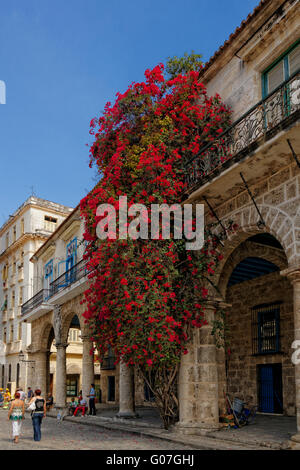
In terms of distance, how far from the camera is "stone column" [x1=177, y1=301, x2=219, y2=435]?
35.7 feet

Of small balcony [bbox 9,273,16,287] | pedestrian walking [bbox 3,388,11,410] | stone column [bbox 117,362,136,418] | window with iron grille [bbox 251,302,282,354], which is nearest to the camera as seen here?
stone column [bbox 117,362,136,418]

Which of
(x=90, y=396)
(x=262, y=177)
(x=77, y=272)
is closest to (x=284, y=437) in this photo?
(x=262, y=177)

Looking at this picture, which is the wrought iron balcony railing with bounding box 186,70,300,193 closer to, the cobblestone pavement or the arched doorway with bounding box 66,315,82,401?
the cobblestone pavement

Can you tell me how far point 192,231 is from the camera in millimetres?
11367

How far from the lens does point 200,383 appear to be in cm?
1112

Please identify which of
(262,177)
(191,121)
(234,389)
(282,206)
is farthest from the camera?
(234,389)

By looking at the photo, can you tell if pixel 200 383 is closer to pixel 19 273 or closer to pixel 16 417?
pixel 16 417

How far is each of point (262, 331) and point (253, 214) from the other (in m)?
6.42

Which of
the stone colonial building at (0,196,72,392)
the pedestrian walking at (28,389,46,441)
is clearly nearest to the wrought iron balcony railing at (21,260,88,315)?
the pedestrian walking at (28,389,46,441)

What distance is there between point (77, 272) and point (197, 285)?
9.29 metres

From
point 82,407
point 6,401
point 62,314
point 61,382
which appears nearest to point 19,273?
point 6,401

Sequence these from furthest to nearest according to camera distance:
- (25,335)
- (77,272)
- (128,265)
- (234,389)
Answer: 1. (25,335)
2. (77,272)
3. (234,389)
4. (128,265)

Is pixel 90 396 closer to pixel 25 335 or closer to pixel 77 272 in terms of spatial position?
pixel 77 272

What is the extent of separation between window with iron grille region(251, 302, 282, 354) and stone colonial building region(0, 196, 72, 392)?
22973mm
